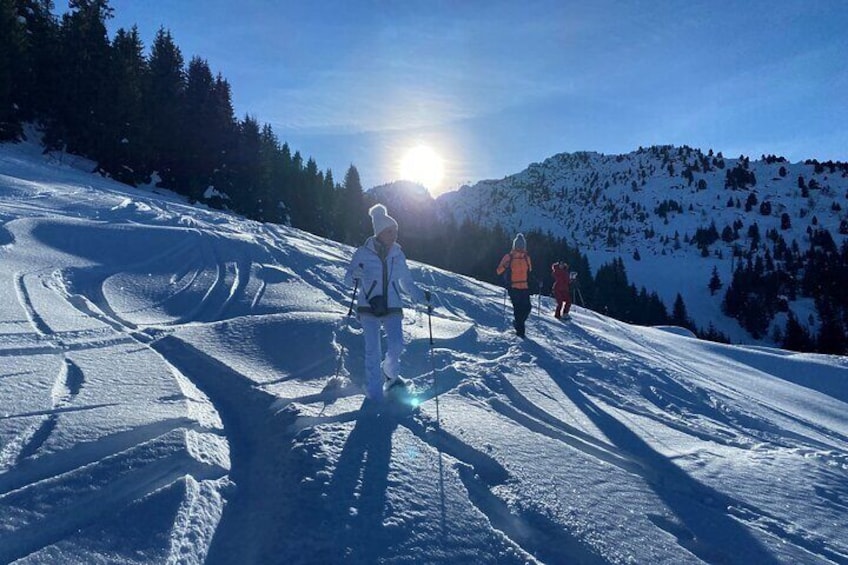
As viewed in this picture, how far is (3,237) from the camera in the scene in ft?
42.6

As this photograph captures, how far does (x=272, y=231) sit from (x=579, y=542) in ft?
73.4

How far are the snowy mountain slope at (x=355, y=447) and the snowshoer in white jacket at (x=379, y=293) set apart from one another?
551 millimetres

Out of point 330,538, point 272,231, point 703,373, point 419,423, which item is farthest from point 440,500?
point 272,231

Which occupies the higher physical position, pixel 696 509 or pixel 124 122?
pixel 124 122

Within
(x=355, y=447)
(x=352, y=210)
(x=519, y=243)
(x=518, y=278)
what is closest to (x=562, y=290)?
(x=519, y=243)

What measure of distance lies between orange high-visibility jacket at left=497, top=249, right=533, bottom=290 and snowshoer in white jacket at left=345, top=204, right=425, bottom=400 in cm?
619

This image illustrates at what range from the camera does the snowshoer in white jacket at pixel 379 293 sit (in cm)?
656

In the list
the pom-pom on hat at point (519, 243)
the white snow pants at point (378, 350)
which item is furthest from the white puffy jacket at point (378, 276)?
the pom-pom on hat at point (519, 243)

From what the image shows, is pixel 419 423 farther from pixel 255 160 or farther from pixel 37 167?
pixel 255 160

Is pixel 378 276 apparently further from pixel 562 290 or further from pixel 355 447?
pixel 562 290

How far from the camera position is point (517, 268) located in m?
12.7

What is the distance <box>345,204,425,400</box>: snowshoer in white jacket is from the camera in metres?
6.56

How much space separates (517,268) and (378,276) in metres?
6.72

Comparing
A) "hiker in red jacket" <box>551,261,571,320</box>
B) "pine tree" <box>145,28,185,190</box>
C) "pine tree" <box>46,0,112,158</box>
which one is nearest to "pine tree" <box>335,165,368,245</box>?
"pine tree" <box>145,28,185,190</box>
